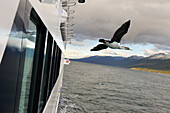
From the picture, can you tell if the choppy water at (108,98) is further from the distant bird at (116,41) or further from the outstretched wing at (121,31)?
the outstretched wing at (121,31)

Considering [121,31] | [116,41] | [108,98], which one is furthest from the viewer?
[108,98]

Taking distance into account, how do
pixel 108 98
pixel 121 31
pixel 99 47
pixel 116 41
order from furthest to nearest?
pixel 108 98 → pixel 116 41 → pixel 99 47 → pixel 121 31

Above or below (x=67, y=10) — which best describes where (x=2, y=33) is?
below

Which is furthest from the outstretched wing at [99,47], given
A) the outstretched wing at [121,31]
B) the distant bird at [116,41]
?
the outstretched wing at [121,31]

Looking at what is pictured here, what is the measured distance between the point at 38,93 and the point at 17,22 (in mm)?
2067

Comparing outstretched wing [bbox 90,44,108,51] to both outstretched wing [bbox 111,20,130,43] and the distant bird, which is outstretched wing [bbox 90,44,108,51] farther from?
outstretched wing [bbox 111,20,130,43]

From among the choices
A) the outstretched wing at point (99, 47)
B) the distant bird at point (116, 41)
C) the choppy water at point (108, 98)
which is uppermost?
the distant bird at point (116, 41)

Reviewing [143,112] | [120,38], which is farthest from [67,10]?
[143,112]

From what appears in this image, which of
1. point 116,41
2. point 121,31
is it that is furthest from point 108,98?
point 121,31

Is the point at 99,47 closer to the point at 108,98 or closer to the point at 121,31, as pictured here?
the point at 121,31

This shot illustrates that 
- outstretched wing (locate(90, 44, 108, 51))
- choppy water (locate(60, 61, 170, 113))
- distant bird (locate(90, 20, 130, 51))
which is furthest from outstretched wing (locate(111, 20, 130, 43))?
choppy water (locate(60, 61, 170, 113))

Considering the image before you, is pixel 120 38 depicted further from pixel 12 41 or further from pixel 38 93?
pixel 12 41

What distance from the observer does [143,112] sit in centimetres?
2483

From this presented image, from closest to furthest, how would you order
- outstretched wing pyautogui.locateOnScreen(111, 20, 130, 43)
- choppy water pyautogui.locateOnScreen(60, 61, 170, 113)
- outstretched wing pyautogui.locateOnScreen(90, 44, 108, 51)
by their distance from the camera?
1. outstretched wing pyautogui.locateOnScreen(111, 20, 130, 43)
2. outstretched wing pyautogui.locateOnScreen(90, 44, 108, 51)
3. choppy water pyautogui.locateOnScreen(60, 61, 170, 113)
